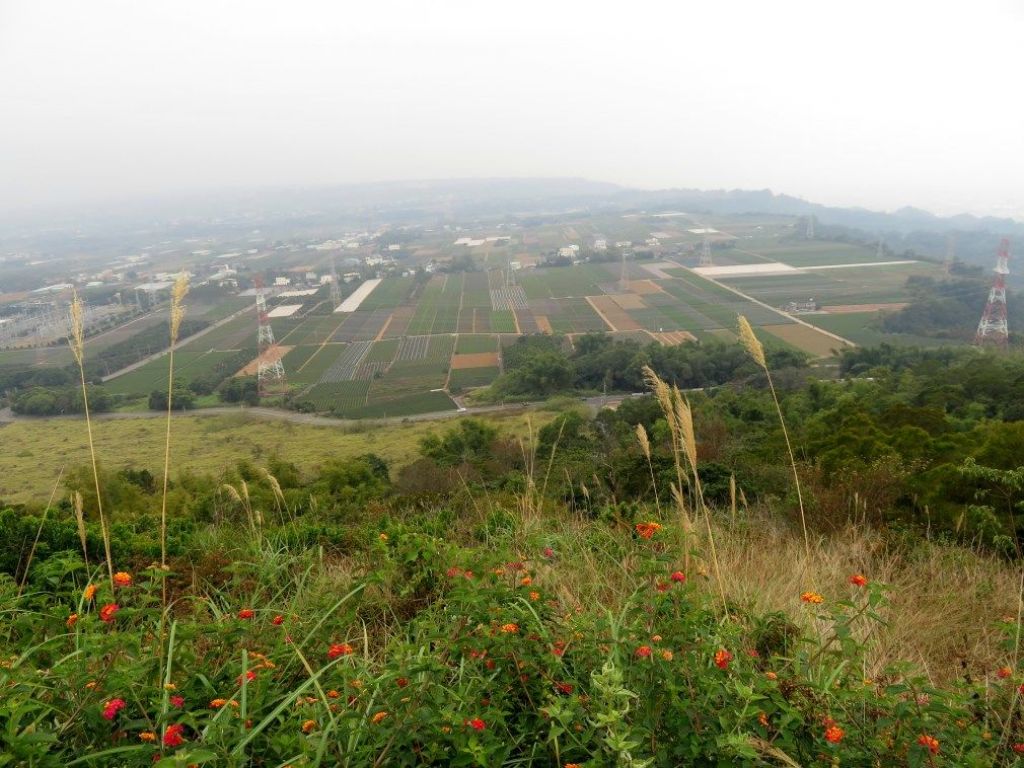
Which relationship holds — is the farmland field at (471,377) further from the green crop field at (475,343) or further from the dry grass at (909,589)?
the dry grass at (909,589)

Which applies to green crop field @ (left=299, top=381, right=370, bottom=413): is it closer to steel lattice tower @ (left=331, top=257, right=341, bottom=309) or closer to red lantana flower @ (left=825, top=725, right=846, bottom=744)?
steel lattice tower @ (left=331, top=257, right=341, bottom=309)

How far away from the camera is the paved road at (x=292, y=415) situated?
3219 centimetres

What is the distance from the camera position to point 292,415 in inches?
1326

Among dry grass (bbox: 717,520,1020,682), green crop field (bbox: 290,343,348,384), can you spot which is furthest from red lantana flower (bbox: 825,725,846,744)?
green crop field (bbox: 290,343,348,384)

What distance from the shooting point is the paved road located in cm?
3219

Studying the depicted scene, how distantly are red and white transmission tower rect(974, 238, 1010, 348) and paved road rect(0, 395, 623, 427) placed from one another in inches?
1040

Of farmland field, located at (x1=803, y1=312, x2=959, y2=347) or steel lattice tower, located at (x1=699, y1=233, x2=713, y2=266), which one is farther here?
steel lattice tower, located at (x1=699, y1=233, x2=713, y2=266)

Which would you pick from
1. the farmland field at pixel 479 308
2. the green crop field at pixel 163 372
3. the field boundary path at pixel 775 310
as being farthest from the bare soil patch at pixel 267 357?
the field boundary path at pixel 775 310

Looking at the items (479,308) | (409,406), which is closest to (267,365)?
(409,406)

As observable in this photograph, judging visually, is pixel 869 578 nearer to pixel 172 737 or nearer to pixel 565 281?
pixel 172 737

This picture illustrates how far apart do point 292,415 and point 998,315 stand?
4920 cm

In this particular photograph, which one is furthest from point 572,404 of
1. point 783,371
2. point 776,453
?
point 776,453

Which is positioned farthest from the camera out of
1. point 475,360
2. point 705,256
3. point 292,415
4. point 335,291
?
point 705,256

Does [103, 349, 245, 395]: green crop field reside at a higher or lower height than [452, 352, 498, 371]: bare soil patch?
lower
